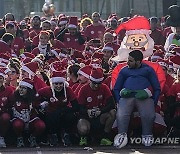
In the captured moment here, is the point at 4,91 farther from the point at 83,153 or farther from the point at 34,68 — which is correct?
the point at 83,153

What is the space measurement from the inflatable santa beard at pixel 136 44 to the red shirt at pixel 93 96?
2.30 feet

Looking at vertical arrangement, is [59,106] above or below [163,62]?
below

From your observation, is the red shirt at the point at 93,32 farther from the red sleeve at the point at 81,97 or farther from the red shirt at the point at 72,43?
the red sleeve at the point at 81,97

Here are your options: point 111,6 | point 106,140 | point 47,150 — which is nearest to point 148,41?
point 106,140

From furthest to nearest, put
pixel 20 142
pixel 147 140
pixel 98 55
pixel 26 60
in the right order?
pixel 98 55, pixel 26 60, pixel 20 142, pixel 147 140

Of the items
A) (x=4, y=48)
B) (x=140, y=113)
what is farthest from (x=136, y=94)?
(x=4, y=48)

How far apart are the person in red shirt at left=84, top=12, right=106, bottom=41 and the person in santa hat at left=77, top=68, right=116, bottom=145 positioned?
21.8ft

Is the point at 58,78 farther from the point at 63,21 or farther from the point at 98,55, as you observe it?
the point at 63,21

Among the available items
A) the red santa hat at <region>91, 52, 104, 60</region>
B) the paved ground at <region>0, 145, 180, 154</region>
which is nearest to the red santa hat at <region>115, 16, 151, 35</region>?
the red santa hat at <region>91, 52, 104, 60</region>

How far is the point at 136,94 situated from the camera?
10.8 m

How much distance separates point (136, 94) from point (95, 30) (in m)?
7.44

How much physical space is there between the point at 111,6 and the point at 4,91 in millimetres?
18665

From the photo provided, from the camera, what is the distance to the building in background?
2738 centimetres

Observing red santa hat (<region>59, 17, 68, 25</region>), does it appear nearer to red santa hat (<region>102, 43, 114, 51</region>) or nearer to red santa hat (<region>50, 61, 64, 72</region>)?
red santa hat (<region>102, 43, 114, 51</region>)
